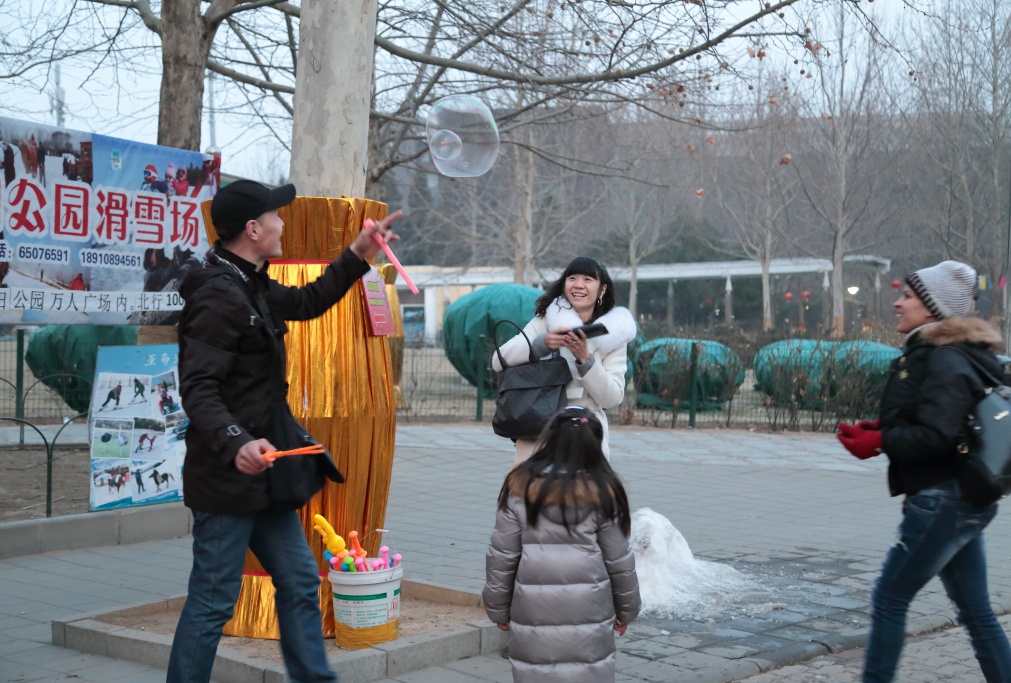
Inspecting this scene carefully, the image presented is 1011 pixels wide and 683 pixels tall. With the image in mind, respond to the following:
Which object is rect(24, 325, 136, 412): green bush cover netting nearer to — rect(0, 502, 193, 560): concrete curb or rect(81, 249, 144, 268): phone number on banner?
rect(81, 249, 144, 268): phone number on banner

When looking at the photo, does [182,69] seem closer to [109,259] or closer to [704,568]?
[109,259]

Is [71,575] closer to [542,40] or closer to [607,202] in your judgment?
[542,40]

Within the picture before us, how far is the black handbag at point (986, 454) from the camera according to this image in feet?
12.8

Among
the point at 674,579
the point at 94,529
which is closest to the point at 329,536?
the point at 674,579

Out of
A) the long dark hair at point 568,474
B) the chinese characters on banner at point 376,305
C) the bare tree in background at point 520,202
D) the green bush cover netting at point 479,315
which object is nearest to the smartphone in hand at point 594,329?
the chinese characters on banner at point 376,305

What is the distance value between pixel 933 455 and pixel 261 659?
2718 millimetres

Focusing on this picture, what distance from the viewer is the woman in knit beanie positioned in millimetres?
3947

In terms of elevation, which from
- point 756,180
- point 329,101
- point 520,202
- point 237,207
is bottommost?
point 237,207

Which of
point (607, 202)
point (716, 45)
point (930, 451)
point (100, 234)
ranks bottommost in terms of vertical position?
point (930, 451)

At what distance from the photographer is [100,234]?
7688 mm

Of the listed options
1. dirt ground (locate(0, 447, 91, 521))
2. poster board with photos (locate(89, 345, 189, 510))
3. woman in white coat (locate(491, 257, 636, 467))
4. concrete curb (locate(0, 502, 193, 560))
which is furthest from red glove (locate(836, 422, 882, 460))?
dirt ground (locate(0, 447, 91, 521))

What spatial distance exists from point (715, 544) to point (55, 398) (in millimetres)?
9757

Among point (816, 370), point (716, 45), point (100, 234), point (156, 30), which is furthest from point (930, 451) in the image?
point (816, 370)

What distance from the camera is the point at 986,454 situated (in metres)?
3.92
